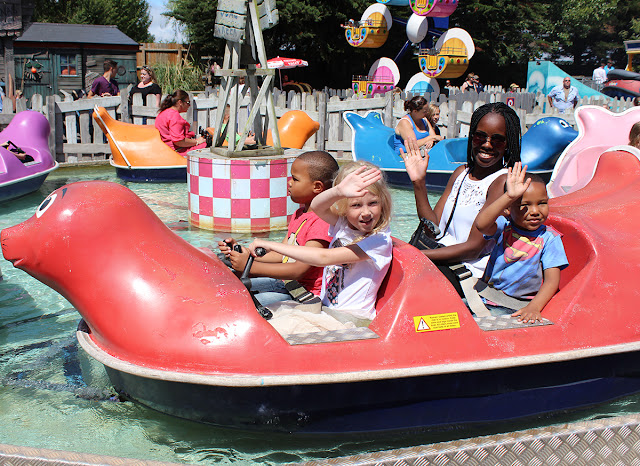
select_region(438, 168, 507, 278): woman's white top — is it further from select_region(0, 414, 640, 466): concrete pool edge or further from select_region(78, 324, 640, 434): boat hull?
select_region(0, 414, 640, 466): concrete pool edge

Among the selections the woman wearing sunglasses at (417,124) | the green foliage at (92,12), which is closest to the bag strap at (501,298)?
the woman wearing sunglasses at (417,124)

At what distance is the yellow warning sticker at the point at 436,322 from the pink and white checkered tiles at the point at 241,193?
3.04m

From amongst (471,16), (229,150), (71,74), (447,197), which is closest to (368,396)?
(447,197)

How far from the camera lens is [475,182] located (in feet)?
9.77

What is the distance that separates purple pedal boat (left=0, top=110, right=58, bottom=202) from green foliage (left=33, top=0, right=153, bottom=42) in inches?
868

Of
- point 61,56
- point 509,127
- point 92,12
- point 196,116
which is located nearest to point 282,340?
point 509,127

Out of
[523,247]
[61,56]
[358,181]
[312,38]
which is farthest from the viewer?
[312,38]

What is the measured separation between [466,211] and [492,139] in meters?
0.35

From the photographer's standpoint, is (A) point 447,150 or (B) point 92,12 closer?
(A) point 447,150

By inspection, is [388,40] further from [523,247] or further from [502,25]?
[523,247]

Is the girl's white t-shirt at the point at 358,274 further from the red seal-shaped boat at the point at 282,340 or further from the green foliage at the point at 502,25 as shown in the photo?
the green foliage at the point at 502,25

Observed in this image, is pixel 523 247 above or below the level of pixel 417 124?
below

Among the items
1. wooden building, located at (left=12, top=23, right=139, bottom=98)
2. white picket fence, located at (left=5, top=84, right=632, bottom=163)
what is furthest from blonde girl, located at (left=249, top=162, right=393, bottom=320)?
wooden building, located at (left=12, top=23, right=139, bottom=98)

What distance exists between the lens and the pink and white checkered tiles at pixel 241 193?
5.18 m
